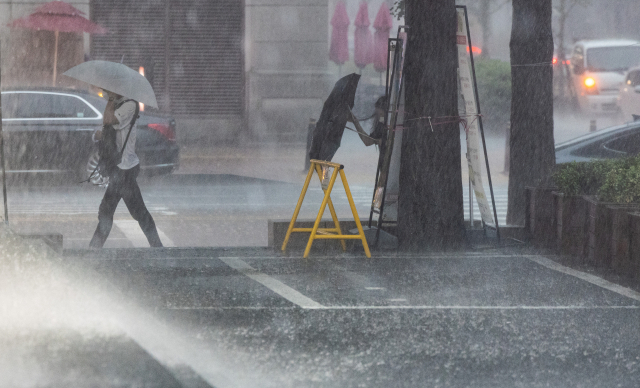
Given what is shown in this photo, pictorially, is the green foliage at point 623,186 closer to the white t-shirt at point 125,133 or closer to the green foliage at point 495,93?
the white t-shirt at point 125,133

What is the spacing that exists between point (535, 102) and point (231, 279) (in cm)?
399

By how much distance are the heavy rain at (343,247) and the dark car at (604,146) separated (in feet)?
0.10

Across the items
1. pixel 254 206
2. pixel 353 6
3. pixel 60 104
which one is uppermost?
pixel 353 6

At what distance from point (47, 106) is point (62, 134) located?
598 millimetres

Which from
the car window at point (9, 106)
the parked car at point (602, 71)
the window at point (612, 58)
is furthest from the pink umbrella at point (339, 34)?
the car window at point (9, 106)

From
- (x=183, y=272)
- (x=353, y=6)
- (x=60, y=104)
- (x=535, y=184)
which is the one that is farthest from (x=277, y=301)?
(x=353, y=6)

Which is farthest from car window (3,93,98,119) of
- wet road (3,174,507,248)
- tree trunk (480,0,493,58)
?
tree trunk (480,0,493,58)

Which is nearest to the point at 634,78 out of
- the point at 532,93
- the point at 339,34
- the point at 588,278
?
the point at 339,34

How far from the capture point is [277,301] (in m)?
6.88

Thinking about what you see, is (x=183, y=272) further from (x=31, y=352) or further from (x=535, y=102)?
(x=535, y=102)

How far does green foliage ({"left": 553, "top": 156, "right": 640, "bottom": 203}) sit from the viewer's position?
8.20 meters

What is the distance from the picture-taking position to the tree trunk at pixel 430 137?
8.88 metres

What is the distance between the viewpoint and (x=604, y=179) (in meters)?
8.86

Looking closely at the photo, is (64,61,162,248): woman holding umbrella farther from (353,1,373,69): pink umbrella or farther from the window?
the window
